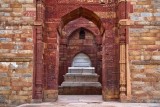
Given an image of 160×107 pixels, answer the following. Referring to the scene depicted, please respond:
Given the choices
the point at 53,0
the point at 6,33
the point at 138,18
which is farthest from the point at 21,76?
the point at 138,18

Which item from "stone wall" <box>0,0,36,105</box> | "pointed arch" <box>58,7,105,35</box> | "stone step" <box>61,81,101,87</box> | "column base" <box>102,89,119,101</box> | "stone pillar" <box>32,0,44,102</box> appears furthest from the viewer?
"stone step" <box>61,81,101,87</box>

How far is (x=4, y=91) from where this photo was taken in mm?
9008

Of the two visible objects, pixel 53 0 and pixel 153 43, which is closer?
pixel 153 43

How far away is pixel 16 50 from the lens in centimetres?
923

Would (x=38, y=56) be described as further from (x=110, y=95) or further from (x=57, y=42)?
(x=110, y=95)

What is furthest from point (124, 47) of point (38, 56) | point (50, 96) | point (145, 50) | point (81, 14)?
point (50, 96)

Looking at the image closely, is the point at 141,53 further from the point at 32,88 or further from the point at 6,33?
the point at 6,33

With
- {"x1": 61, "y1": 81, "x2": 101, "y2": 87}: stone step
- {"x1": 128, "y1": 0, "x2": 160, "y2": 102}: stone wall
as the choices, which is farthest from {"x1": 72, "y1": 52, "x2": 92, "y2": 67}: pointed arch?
{"x1": 128, "y1": 0, "x2": 160, "y2": 102}: stone wall

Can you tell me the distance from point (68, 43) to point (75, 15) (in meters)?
5.86

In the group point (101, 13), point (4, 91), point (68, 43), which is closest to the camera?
point (4, 91)

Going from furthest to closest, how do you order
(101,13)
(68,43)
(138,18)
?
(68,43) → (101,13) → (138,18)

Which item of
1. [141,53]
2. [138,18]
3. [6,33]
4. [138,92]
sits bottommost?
[138,92]

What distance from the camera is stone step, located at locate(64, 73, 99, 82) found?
15867mm

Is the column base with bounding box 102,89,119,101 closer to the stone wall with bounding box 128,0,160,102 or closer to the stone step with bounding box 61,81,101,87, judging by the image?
the stone wall with bounding box 128,0,160,102
